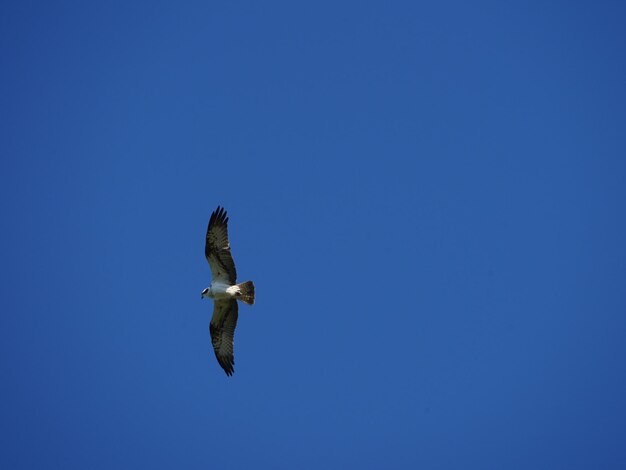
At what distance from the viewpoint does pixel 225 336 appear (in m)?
16.1

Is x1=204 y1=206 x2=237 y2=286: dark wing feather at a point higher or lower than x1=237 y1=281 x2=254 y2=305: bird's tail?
higher

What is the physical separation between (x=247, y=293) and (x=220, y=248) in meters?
1.19

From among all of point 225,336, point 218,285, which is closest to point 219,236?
point 218,285

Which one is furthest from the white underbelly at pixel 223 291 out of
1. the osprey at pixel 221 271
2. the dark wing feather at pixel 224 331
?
the dark wing feather at pixel 224 331

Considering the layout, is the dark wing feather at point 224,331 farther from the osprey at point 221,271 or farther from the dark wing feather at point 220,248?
the dark wing feather at point 220,248

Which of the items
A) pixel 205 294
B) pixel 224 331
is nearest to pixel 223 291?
pixel 205 294

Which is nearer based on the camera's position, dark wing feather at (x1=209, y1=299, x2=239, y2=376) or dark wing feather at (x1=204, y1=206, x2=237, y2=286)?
dark wing feather at (x1=204, y1=206, x2=237, y2=286)

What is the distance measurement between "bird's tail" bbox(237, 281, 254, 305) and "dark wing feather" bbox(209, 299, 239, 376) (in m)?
0.69

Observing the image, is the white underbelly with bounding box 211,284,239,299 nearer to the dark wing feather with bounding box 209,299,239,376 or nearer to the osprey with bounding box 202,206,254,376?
the osprey with bounding box 202,206,254,376

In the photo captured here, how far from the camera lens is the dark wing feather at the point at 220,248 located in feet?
48.9

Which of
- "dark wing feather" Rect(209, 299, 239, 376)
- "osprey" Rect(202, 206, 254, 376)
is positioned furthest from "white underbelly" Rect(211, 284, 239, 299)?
"dark wing feather" Rect(209, 299, 239, 376)

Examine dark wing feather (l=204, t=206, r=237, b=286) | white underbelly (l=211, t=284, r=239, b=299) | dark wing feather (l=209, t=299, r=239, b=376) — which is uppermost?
dark wing feather (l=204, t=206, r=237, b=286)

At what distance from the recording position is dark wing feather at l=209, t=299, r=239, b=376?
1567 cm

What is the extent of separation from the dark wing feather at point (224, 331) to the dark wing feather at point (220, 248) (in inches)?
32.3
